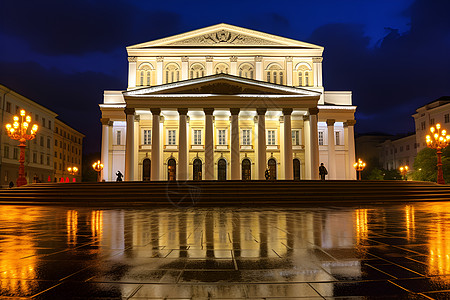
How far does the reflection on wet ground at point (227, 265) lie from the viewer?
152 inches

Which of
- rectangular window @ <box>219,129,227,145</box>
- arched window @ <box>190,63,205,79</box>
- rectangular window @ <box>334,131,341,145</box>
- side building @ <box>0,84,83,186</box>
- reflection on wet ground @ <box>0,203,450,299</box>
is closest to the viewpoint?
reflection on wet ground @ <box>0,203,450,299</box>

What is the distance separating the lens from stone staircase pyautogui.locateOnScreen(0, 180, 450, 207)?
832 inches

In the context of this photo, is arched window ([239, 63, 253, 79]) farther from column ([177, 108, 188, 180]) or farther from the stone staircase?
the stone staircase

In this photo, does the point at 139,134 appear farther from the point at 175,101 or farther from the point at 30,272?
the point at 30,272

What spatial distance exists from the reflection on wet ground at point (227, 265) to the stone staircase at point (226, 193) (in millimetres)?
12992

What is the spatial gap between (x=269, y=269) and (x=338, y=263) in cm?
113

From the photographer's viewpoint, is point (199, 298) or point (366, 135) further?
point (366, 135)

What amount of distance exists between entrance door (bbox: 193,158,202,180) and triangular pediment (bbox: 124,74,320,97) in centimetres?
1021

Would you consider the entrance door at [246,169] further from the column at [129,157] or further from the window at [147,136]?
the column at [129,157]

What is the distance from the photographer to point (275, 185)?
82.4 ft

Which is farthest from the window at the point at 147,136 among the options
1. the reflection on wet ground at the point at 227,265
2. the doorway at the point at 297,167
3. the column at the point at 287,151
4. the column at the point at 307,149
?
the reflection on wet ground at the point at 227,265

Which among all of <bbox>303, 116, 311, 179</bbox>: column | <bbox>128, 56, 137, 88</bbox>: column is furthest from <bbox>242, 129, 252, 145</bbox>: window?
<bbox>128, 56, 137, 88</bbox>: column

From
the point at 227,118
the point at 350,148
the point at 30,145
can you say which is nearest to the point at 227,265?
the point at 227,118

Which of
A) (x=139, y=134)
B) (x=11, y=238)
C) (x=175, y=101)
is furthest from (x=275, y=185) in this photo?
(x=139, y=134)
